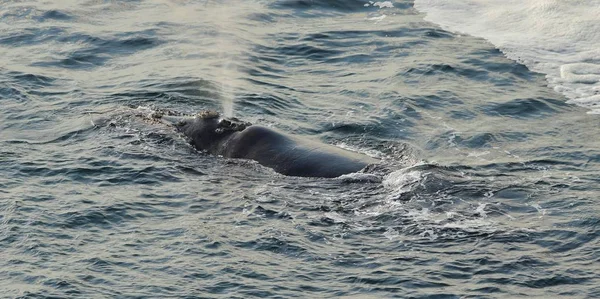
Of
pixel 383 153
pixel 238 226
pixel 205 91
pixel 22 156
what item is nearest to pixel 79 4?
pixel 205 91

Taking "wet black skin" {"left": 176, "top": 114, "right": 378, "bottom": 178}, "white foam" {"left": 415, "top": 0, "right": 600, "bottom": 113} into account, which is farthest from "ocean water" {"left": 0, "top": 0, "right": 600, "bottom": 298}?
"wet black skin" {"left": 176, "top": 114, "right": 378, "bottom": 178}

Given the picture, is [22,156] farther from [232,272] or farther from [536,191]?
[536,191]

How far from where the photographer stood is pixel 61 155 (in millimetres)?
17141

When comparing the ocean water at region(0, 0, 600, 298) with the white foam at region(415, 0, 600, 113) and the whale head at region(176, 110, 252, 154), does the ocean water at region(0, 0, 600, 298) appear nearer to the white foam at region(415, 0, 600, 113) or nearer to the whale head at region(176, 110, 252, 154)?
the white foam at region(415, 0, 600, 113)

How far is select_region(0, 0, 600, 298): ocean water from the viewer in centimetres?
1246

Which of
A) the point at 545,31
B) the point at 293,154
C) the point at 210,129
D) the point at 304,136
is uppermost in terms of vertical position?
the point at 545,31

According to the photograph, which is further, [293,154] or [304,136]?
[304,136]

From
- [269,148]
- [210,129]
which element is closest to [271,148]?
[269,148]

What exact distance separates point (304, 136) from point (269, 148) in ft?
6.64

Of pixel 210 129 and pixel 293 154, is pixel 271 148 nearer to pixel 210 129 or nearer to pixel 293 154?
pixel 293 154

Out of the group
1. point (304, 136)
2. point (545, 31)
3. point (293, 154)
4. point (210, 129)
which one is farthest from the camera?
point (545, 31)

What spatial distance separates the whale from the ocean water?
244mm

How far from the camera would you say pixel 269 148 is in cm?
1616

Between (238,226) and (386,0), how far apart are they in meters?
15.5
